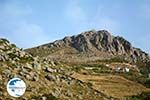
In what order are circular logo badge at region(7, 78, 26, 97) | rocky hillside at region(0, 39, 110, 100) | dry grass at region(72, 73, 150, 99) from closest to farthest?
circular logo badge at region(7, 78, 26, 97) → rocky hillside at region(0, 39, 110, 100) → dry grass at region(72, 73, 150, 99)

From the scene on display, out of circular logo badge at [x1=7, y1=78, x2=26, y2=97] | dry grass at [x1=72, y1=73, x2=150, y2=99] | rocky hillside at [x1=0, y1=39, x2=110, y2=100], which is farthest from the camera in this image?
dry grass at [x1=72, y1=73, x2=150, y2=99]

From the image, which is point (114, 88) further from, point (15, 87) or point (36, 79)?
point (15, 87)

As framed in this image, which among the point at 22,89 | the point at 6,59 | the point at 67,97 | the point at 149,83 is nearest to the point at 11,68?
the point at 6,59

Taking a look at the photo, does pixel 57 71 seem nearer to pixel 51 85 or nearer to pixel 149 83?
pixel 51 85

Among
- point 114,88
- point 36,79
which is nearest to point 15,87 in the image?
point 36,79

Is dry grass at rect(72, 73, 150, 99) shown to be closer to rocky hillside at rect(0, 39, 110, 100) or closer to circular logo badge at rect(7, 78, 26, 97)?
rocky hillside at rect(0, 39, 110, 100)

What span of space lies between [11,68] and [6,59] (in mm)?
2883

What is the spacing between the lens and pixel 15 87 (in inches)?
953

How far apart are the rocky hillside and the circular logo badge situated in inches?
555

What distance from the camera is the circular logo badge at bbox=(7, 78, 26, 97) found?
78.8 feet

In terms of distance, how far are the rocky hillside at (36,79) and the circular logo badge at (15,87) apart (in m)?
14.1

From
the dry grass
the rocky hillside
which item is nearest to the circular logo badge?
the rocky hillside

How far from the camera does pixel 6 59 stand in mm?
47812

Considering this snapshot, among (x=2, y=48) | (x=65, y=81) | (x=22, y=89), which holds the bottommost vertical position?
(x=22, y=89)
